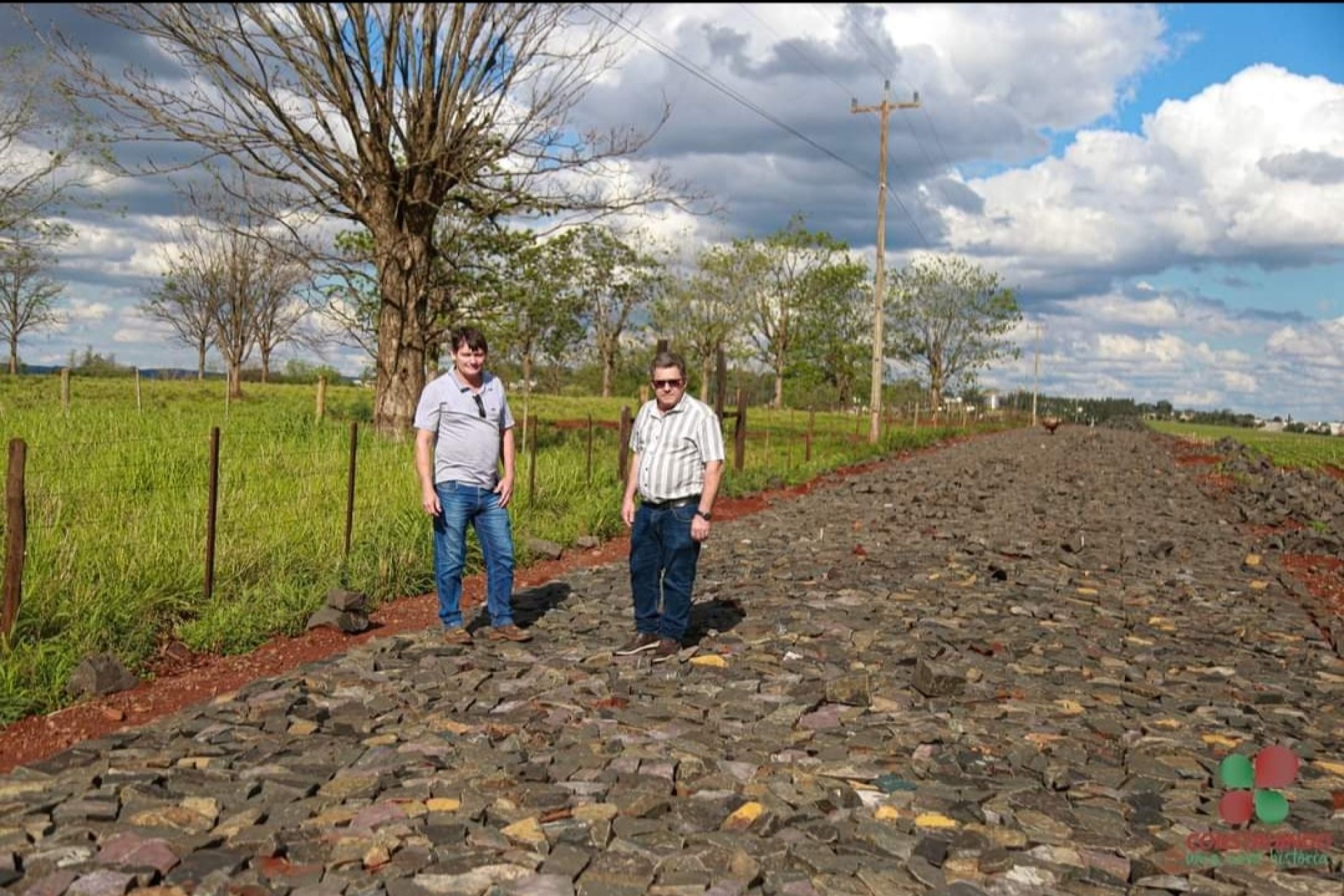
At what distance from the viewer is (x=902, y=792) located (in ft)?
15.5

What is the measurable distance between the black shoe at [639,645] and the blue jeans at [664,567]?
0.07m

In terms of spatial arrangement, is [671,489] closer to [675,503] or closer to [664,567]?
[675,503]

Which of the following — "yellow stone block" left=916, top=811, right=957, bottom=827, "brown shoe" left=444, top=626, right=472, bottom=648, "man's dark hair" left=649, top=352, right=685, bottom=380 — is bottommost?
"brown shoe" left=444, top=626, right=472, bottom=648

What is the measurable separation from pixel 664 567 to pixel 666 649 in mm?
585

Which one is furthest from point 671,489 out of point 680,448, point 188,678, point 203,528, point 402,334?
point 402,334

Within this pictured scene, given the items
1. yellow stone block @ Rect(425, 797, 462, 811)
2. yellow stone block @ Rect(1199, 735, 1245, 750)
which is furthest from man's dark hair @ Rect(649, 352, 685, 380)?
yellow stone block @ Rect(1199, 735, 1245, 750)

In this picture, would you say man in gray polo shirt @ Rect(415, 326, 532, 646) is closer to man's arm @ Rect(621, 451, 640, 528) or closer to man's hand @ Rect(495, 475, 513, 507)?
man's hand @ Rect(495, 475, 513, 507)

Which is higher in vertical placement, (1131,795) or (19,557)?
(19,557)

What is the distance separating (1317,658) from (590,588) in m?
6.20

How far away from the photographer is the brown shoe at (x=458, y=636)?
742 centimetres

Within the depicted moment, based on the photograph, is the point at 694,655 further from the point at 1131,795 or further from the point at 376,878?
the point at 376,878

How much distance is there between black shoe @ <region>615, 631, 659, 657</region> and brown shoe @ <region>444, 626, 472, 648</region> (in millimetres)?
1134

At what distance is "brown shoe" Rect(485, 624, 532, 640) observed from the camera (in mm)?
7598

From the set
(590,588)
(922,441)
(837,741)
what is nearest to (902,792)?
(837,741)
